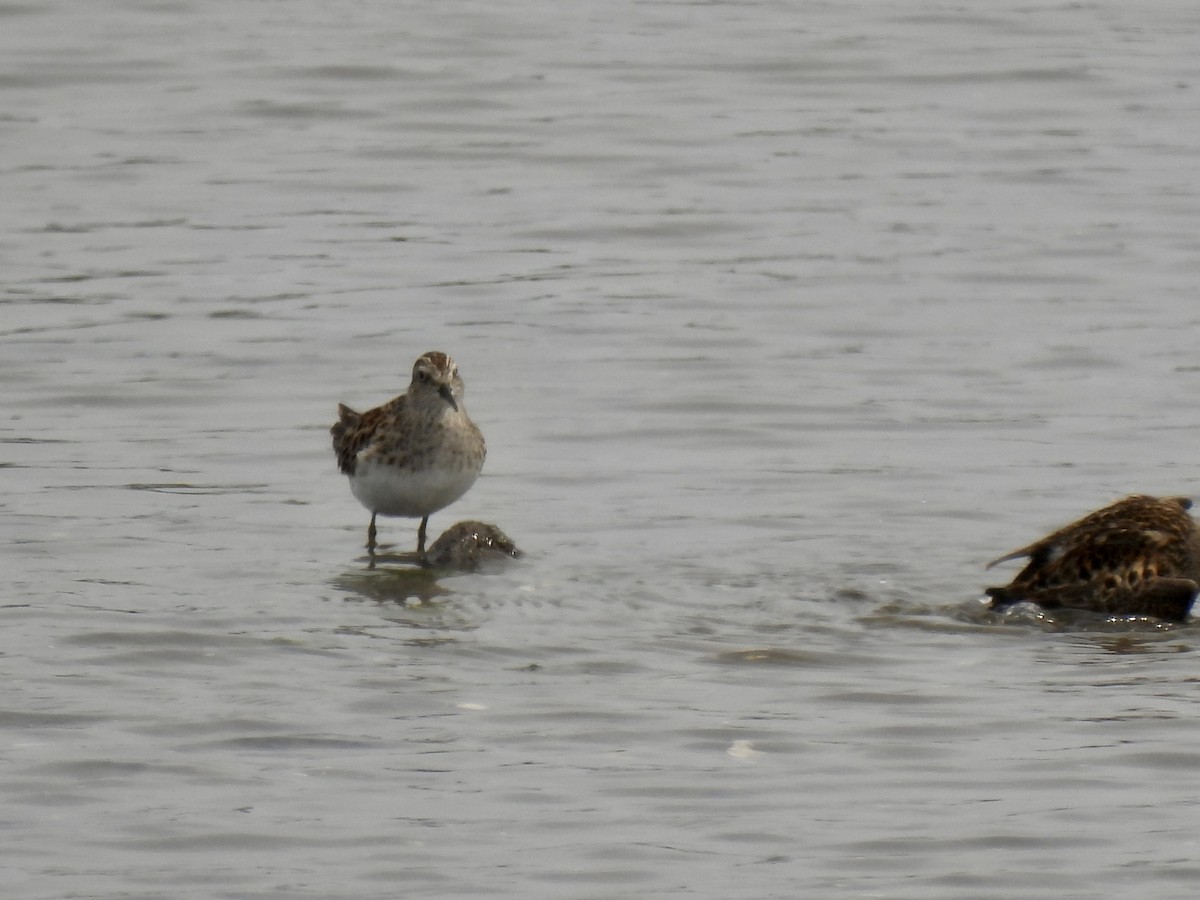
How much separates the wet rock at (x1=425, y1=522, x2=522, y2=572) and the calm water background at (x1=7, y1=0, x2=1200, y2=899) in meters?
0.26

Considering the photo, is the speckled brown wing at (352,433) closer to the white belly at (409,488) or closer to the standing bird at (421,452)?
the standing bird at (421,452)

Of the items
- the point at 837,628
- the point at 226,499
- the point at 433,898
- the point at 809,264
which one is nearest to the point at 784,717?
the point at 837,628

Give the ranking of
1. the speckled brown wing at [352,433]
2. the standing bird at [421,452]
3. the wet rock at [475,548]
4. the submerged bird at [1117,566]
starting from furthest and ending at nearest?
the speckled brown wing at [352,433] < the standing bird at [421,452] < the wet rock at [475,548] < the submerged bird at [1117,566]

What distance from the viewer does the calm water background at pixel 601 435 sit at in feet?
27.9

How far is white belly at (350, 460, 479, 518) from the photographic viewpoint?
12.7 metres

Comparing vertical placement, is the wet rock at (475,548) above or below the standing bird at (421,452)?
below

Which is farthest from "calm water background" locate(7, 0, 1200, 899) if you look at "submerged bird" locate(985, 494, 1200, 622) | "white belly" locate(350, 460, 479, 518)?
"white belly" locate(350, 460, 479, 518)

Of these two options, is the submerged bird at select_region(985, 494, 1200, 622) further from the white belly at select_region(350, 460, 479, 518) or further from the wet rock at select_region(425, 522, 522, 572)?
the white belly at select_region(350, 460, 479, 518)

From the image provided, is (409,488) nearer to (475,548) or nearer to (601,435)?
(475,548)

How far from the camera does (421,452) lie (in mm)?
12742

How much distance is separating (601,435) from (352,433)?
222cm

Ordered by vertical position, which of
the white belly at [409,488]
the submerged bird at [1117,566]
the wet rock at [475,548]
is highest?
the submerged bird at [1117,566]

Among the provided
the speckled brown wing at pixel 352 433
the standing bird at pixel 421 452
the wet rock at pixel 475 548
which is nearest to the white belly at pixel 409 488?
the standing bird at pixel 421 452

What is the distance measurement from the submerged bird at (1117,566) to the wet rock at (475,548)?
96.2 inches
